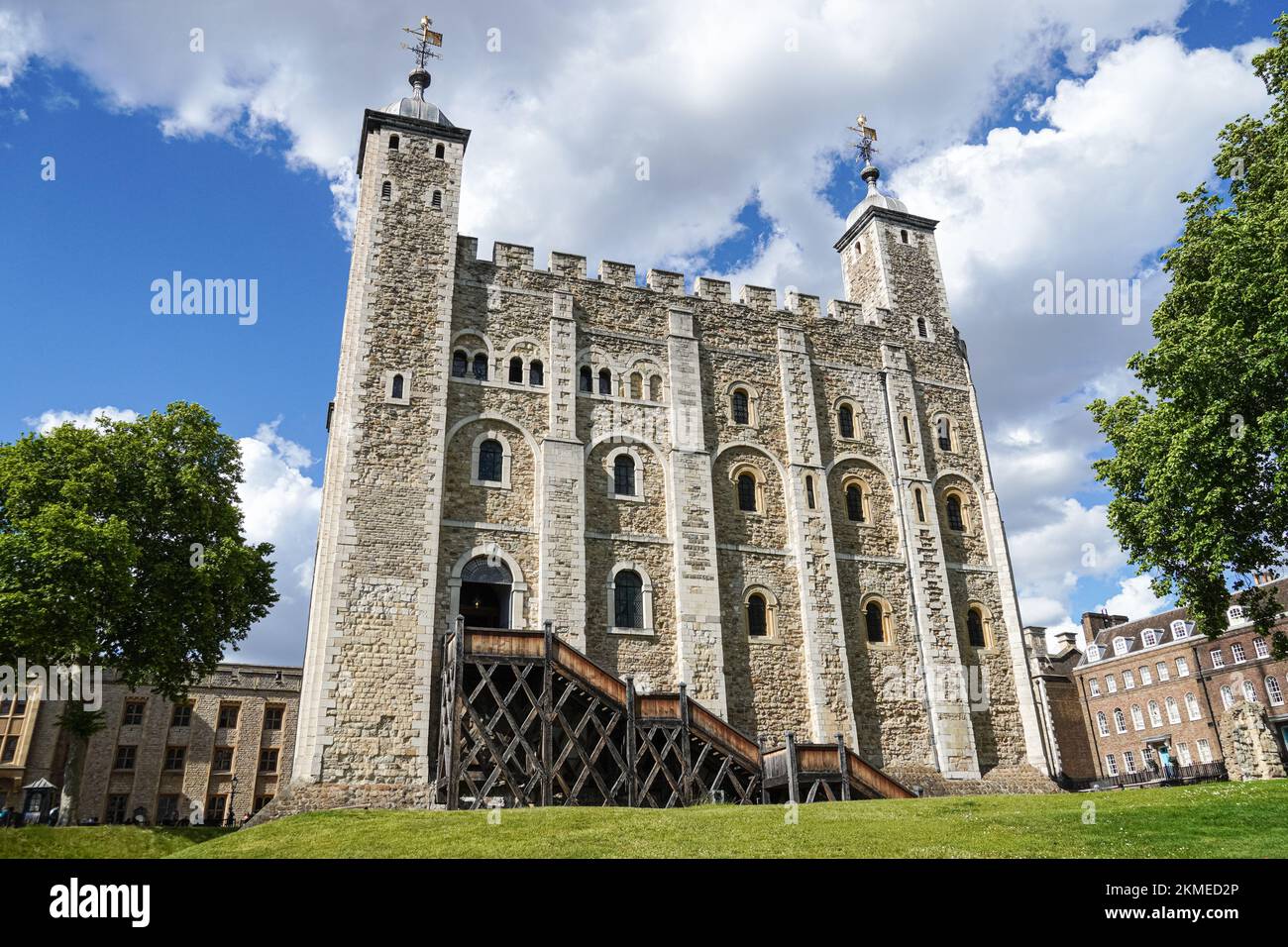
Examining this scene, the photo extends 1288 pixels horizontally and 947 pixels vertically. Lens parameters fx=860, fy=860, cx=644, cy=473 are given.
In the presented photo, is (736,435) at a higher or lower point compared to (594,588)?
higher

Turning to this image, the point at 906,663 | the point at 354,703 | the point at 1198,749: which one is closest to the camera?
the point at 354,703

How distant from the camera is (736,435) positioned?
1095 inches

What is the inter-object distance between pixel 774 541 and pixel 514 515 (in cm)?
837

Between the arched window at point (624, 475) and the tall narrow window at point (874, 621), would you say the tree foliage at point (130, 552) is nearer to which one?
the arched window at point (624, 475)

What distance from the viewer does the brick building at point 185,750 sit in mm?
36188

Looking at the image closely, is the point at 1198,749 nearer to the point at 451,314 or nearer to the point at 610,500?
the point at 610,500

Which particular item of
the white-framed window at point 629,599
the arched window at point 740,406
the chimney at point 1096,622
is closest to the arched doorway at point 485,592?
the white-framed window at point 629,599

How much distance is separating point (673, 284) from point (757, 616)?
447 inches

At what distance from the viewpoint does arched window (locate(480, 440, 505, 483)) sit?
955 inches

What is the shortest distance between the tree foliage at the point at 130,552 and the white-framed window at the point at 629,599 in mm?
10092

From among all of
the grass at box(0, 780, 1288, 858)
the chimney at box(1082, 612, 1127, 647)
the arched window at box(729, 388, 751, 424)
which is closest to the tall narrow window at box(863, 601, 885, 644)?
the arched window at box(729, 388, 751, 424)

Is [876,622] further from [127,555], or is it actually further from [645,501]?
[127,555]

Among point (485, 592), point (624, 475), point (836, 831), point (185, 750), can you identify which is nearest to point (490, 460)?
point (485, 592)
